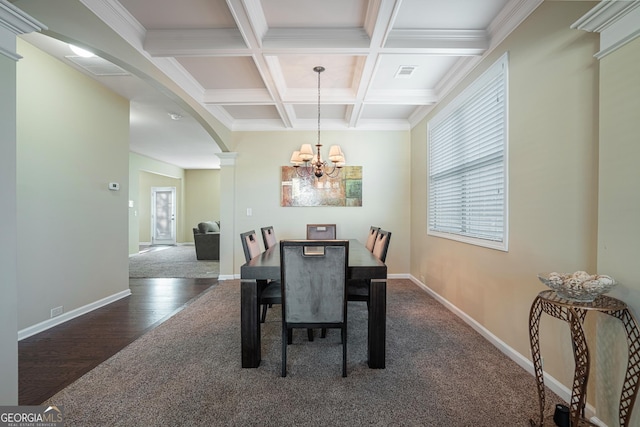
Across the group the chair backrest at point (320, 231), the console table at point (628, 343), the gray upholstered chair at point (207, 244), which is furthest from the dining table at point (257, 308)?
the gray upholstered chair at point (207, 244)

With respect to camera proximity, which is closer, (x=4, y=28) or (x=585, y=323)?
(x=4, y=28)

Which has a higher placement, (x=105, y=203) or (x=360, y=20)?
(x=360, y=20)

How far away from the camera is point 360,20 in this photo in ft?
7.23

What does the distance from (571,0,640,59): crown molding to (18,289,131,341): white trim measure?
4.49m

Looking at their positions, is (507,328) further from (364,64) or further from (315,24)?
(315,24)

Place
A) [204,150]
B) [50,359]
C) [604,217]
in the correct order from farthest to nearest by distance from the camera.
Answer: [204,150]
[50,359]
[604,217]

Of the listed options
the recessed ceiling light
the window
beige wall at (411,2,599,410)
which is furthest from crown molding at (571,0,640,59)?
the recessed ceiling light

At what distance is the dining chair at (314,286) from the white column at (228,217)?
289 centimetres

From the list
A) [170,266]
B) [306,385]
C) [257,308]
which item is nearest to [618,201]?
[306,385]

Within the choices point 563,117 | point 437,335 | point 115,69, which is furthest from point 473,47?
point 115,69

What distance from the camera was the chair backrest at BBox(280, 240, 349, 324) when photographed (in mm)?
1793

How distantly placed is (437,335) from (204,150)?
650cm

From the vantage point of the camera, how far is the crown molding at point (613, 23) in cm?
117

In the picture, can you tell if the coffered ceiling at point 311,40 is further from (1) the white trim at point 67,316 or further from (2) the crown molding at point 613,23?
(1) the white trim at point 67,316
